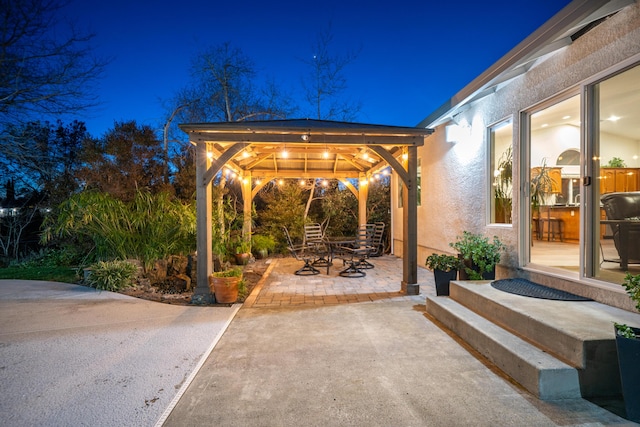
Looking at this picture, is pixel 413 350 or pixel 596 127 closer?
pixel 413 350

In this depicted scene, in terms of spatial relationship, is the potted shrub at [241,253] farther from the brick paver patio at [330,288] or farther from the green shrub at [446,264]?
the green shrub at [446,264]

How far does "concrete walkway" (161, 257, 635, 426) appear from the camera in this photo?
2062 millimetres

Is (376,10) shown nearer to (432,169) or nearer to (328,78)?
(328,78)

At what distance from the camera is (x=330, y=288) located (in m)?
5.61

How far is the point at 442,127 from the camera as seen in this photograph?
6.83 meters

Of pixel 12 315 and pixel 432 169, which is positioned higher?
pixel 432 169

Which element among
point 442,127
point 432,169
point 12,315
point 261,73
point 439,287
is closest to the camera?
point 12,315

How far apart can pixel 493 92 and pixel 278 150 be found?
401cm

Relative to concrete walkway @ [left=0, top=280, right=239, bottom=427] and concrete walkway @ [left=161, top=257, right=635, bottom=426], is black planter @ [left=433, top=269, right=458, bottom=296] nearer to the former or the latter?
concrete walkway @ [left=161, top=257, right=635, bottom=426]

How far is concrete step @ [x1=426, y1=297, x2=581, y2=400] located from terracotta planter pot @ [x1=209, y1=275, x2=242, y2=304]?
2854mm

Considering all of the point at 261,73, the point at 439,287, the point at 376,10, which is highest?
the point at 376,10

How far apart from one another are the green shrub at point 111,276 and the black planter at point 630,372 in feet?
19.8

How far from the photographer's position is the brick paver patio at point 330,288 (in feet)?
15.9

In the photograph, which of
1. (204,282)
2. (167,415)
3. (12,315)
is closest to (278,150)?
(204,282)
